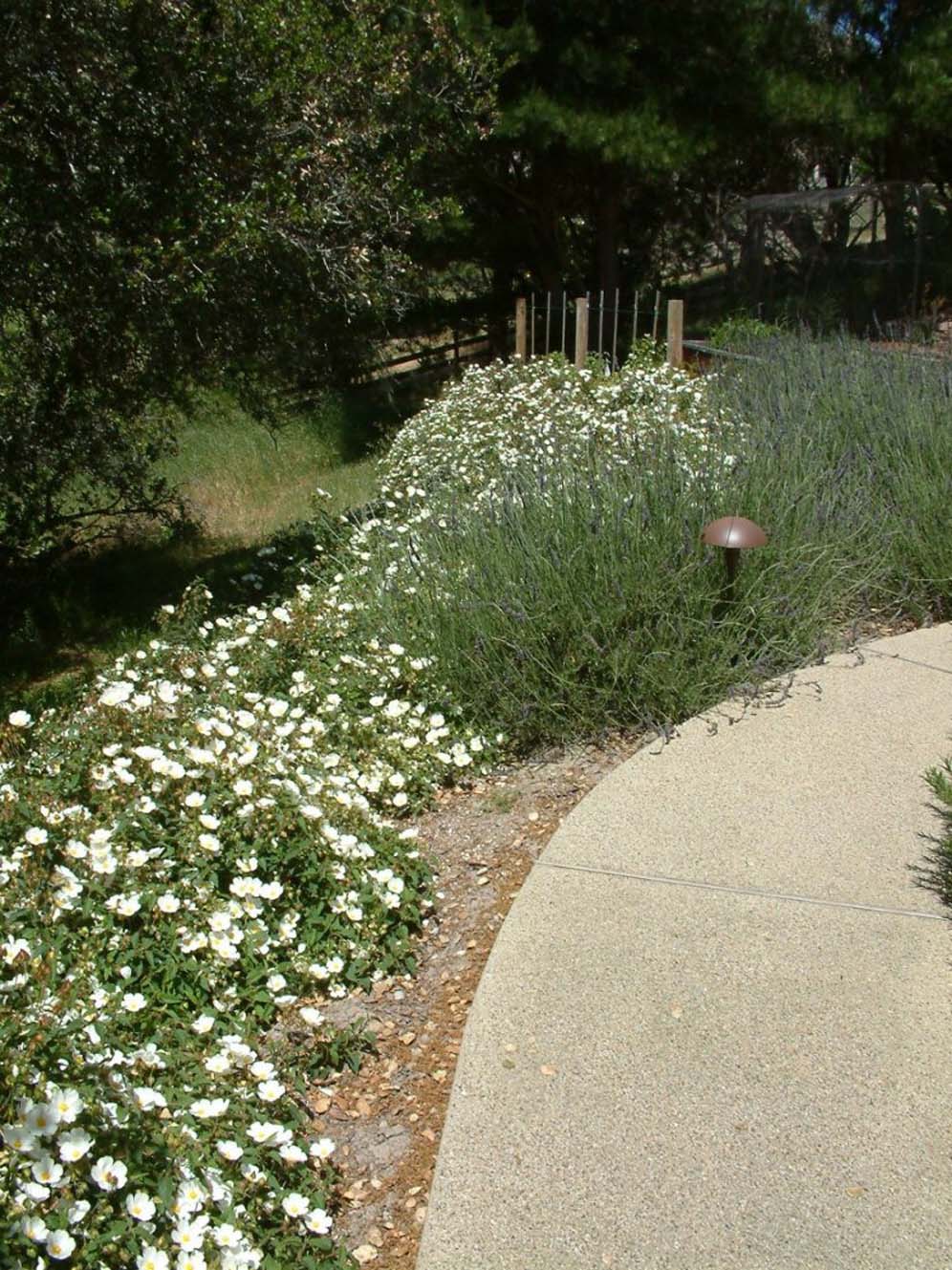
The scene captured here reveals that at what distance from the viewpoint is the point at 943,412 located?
268 inches

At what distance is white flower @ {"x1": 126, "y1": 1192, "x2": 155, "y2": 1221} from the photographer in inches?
93.4

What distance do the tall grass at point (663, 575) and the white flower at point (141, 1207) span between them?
8.45 ft

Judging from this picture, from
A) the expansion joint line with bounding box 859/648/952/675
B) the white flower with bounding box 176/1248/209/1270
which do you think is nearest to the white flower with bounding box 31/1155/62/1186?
the white flower with bounding box 176/1248/209/1270

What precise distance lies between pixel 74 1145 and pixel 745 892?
6.58 feet

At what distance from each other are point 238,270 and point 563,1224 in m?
6.30

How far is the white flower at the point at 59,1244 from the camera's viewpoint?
222 centimetres

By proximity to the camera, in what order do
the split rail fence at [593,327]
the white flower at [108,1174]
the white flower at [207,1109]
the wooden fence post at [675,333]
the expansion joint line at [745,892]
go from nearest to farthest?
the white flower at [108,1174] → the white flower at [207,1109] → the expansion joint line at [745,892] → the wooden fence post at [675,333] → the split rail fence at [593,327]

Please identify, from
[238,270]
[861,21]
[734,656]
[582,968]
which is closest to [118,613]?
[238,270]

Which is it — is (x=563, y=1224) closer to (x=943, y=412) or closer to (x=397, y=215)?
(x=943, y=412)

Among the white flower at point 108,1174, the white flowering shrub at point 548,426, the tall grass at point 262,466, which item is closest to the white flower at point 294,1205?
the white flower at point 108,1174

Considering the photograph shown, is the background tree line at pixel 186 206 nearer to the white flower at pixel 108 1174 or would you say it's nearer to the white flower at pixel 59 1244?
the white flower at pixel 108 1174

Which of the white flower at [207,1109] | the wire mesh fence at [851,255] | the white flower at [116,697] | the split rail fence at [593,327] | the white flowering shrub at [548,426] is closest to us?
the white flower at [207,1109]

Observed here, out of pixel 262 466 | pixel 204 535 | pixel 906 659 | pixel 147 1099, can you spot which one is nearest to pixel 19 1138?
pixel 147 1099

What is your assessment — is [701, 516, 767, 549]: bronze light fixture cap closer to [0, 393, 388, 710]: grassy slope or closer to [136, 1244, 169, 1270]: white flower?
[136, 1244, 169, 1270]: white flower
